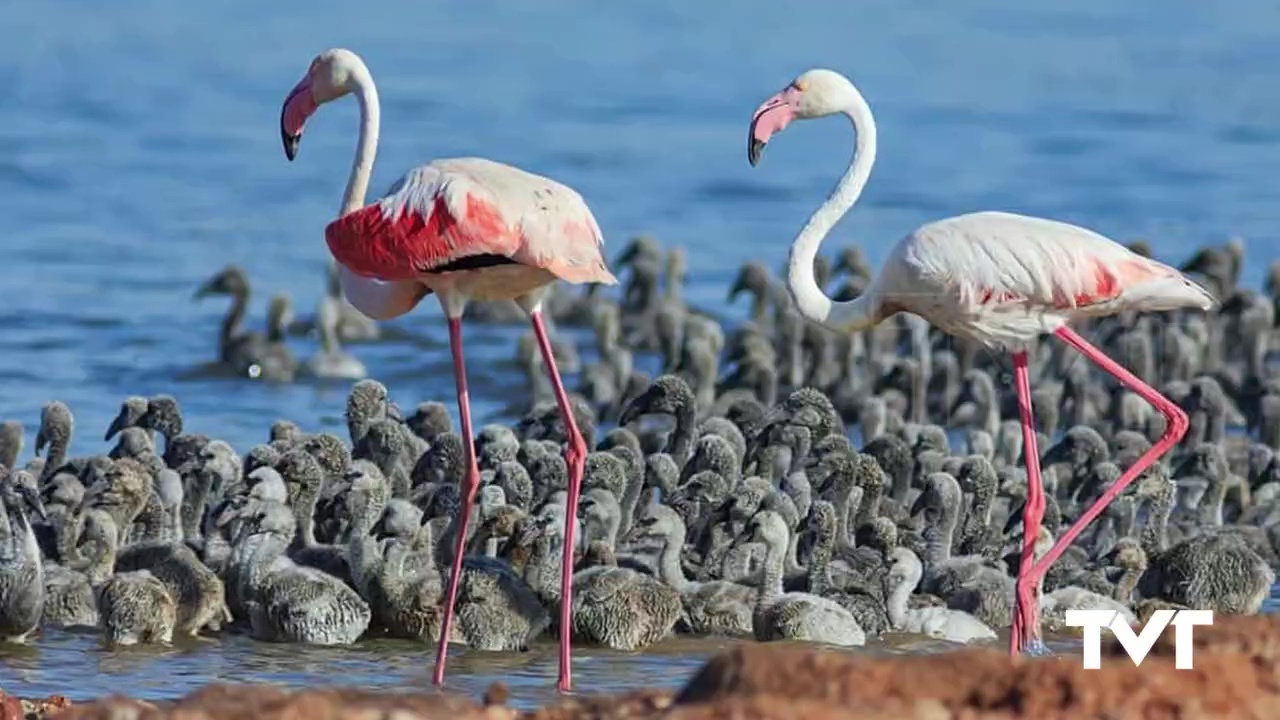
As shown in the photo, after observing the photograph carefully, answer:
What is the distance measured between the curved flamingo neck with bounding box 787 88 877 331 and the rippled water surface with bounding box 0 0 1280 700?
1326mm

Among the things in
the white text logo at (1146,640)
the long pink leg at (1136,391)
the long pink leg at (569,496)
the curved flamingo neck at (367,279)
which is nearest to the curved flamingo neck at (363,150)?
the curved flamingo neck at (367,279)

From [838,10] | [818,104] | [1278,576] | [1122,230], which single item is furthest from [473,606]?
[838,10]

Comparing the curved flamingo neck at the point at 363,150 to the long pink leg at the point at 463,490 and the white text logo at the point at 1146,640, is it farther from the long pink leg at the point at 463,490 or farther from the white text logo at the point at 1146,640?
the white text logo at the point at 1146,640

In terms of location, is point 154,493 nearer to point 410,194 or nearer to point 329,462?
point 329,462

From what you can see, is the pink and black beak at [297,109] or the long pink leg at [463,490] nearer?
the long pink leg at [463,490]

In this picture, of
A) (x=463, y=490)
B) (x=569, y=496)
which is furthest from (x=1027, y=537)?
(x=463, y=490)

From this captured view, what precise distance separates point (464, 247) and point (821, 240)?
133cm

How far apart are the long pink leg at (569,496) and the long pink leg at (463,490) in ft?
0.95

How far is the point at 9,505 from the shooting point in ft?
39.6

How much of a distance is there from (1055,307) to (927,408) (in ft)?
21.8

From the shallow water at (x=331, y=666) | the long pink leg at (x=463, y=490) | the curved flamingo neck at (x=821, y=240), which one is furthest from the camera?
the curved flamingo neck at (x=821, y=240)

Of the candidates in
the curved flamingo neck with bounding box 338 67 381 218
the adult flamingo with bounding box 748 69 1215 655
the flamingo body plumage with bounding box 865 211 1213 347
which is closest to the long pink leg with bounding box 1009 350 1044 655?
the adult flamingo with bounding box 748 69 1215 655

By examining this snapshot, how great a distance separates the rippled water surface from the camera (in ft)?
60.9

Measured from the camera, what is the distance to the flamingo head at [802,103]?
11.6 meters
